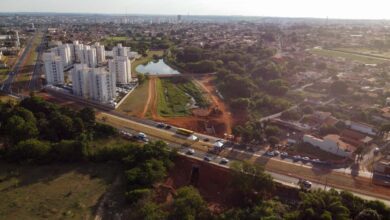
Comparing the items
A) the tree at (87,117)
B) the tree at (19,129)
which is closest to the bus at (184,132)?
the tree at (87,117)

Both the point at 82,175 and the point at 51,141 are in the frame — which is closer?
the point at 82,175

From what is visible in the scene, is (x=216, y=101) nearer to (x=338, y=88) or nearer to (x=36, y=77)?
(x=338, y=88)

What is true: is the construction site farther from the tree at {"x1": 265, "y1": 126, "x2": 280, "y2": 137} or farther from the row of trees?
the row of trees

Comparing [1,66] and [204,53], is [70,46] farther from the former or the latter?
[204,53]

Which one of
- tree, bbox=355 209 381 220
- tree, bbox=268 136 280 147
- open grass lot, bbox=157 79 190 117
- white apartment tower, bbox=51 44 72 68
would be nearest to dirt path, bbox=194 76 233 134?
open grass lot, bbox=157 79 190 117

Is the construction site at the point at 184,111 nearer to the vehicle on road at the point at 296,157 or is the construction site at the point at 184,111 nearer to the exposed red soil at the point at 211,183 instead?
the exposed red soil at the point at 211,183

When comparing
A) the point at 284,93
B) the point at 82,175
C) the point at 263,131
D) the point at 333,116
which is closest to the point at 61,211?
the point at 82,175

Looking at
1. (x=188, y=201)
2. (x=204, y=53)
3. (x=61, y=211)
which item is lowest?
(x=61, y=211)
